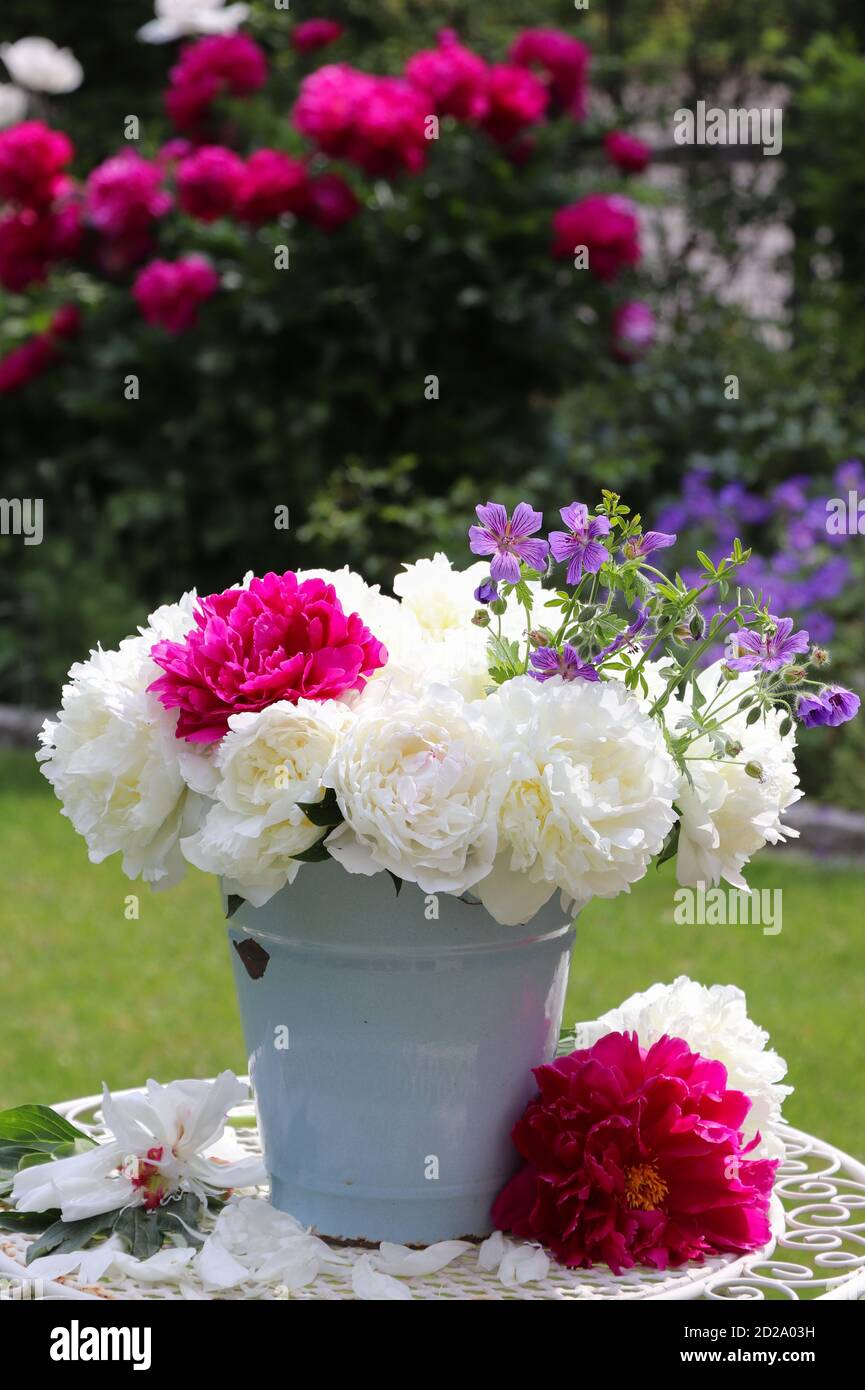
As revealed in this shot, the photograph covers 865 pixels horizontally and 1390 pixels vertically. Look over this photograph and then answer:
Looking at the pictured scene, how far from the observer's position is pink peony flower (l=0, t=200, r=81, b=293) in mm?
5438

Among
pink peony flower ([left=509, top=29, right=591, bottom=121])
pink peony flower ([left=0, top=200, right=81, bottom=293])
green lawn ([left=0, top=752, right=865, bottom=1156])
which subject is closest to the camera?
green lawn ([left=0, top=752, right=865, bottom=1156])

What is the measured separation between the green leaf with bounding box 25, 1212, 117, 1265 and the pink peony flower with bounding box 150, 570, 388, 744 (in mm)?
444

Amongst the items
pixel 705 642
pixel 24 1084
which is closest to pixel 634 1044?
pixel 705 642

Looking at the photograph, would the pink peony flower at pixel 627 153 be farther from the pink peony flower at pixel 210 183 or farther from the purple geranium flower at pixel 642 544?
the purple geranium flower at pixel 642 544

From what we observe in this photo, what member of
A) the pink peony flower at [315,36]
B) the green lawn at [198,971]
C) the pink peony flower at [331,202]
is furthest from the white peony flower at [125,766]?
the pink peony flower at [315,36]

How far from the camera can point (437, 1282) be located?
1.42 metres

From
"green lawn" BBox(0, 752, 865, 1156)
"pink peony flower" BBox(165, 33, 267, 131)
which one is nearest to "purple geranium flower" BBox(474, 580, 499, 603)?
"green lawn" BBox(0, 752, 865, 1156)

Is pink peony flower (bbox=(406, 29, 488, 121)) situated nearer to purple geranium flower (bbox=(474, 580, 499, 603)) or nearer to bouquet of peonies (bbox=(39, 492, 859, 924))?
bouquet of peonies (bbox=(39, 492, 859, 924))

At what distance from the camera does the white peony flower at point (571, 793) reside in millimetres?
1308

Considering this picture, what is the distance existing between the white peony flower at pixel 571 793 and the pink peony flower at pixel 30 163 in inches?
177

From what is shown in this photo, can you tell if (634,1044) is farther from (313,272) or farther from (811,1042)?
(313,272)

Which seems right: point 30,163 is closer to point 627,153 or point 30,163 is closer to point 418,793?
point 627,153

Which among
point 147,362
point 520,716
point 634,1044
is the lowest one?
point 634,1044
